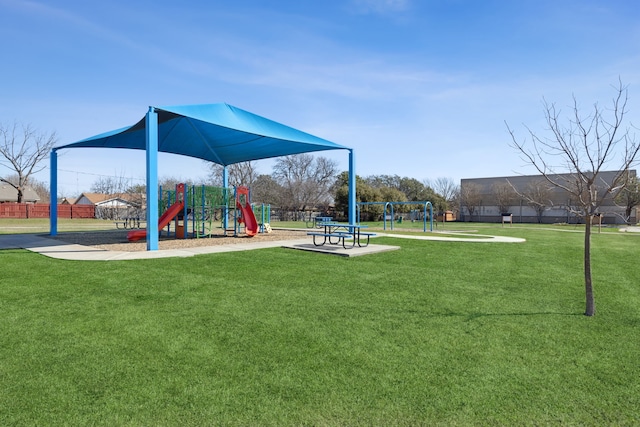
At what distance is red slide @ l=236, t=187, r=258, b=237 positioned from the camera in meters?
16.5

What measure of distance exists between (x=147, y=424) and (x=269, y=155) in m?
17.4

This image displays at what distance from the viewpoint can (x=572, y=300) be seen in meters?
5.96

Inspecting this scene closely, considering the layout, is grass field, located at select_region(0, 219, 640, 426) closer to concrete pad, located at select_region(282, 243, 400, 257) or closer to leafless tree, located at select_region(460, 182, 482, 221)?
concrete pad, located at select_region(282, 243, 400, 257)

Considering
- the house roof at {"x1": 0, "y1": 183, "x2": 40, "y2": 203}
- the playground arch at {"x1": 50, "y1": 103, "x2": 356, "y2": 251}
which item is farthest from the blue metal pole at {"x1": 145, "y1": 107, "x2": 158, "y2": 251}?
the house roof at {"x1": 0, "y1": 183, "x2": 40, "y2": 203}

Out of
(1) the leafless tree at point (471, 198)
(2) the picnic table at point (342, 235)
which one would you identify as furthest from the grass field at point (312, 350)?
(1) the leafless tree at point (471, 198)

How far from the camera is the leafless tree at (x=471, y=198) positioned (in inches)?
2179

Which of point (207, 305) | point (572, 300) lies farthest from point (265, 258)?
point (572, 300)

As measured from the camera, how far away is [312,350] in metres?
3.87

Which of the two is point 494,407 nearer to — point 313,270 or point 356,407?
point 356,407

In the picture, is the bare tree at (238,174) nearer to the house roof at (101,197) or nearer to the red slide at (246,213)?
the house roof at (101,197)

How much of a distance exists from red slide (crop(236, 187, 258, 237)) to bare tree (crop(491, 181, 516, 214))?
146ft

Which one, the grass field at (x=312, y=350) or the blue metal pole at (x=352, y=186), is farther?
the blue metal pole at (x=352, y=186)

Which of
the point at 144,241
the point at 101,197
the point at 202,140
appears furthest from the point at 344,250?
the point at 101,197

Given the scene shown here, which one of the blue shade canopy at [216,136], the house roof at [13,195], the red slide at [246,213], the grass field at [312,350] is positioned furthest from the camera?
the house roof at [13,195]
